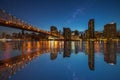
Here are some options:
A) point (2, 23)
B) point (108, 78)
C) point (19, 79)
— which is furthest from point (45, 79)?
point (2, 23)

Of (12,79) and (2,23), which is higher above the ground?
(2,23)

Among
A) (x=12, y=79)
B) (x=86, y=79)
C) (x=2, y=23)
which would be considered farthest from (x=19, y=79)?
(x=2, y=23)

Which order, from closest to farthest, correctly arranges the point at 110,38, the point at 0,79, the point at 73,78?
1. the point at 0,79
2. the point at 73,78
3. the point at 110,38

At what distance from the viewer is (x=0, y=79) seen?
834 cm

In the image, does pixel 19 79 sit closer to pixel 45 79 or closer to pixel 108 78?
pixel 45 79

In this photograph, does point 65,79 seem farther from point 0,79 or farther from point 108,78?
point 0,79

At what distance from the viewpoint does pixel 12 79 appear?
846 centimetres

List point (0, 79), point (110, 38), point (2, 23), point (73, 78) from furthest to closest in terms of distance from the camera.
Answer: point (110, 38) < point (2, 23) < point (73, 78) < point (0, 79)

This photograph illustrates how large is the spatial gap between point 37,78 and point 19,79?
2.65 ft

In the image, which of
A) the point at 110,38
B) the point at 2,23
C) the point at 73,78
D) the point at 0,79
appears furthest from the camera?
the point at 110,38

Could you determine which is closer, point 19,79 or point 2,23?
point 19,79

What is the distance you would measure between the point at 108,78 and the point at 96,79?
0.65 meters

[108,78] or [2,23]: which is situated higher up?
[2,23]

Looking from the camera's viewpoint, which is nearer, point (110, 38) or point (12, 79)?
point (12, 79)
